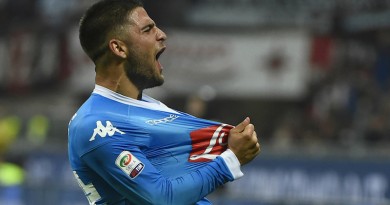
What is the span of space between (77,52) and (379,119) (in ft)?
22.1

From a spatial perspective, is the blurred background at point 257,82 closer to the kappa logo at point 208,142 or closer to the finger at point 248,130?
the kappa logo at point 208,142

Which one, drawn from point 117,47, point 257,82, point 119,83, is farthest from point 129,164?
point 257,82

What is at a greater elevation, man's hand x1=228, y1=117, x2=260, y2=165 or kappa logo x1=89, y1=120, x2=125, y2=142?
kappa logo x1=89, y1=120, x2=125, y2=142

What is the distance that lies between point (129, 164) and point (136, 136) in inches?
5.5

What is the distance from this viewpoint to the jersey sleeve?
13.1ft

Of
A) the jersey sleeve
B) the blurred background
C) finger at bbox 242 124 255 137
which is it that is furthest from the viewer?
the blurred background

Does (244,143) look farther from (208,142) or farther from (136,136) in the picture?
(136,136)

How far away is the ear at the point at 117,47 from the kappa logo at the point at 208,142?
45cm

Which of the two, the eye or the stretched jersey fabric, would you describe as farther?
the eye

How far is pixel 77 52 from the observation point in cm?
1839

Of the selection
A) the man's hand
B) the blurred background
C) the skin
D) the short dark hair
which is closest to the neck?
the skin

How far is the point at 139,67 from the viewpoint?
4.17m

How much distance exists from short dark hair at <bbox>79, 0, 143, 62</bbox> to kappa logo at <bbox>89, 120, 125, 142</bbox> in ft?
1.10

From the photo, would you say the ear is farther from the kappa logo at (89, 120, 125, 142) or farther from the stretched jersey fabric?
the kappa logo at (89, 120, 125, 142)
